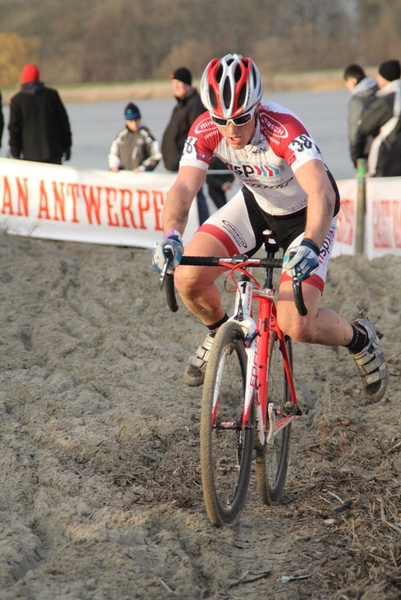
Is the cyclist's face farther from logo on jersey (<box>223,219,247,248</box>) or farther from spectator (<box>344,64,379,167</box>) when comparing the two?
spectator (<box>344,64,379,167</box>)

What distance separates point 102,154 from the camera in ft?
81.4

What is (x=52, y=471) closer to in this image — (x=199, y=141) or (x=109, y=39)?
(x=199, y=141)

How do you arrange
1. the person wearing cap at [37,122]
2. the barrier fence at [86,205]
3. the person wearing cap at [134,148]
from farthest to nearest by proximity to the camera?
the person wearing cap at [134,148], the person wearing cap at [37,122], the barrier fence at [86,205]

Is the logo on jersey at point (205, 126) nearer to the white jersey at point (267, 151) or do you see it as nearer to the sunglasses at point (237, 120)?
the white jersey at point (267, 151)

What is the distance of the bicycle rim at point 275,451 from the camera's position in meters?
4.31

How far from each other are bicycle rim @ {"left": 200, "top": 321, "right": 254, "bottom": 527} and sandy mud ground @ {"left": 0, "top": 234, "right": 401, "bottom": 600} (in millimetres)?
145

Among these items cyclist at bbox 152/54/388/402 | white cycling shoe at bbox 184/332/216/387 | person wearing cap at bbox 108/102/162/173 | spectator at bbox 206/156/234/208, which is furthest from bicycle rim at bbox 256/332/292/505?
person wearing cap at bbox 108/102/162/173

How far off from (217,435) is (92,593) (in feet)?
4.14

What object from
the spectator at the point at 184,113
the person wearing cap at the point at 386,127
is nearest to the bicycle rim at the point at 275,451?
the spectator at the point at 184,113

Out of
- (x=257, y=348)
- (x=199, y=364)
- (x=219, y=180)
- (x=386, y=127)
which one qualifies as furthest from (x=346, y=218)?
(x=257, y=348)

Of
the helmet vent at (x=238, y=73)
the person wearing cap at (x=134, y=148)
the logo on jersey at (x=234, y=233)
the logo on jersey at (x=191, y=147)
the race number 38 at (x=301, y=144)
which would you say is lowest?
the person wearing cap at (x=134, y=148)

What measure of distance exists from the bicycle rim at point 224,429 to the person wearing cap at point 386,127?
580 centimetres

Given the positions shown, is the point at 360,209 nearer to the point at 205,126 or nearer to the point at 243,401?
the point at 205,126

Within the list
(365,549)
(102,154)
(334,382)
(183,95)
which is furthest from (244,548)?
(102,154)
